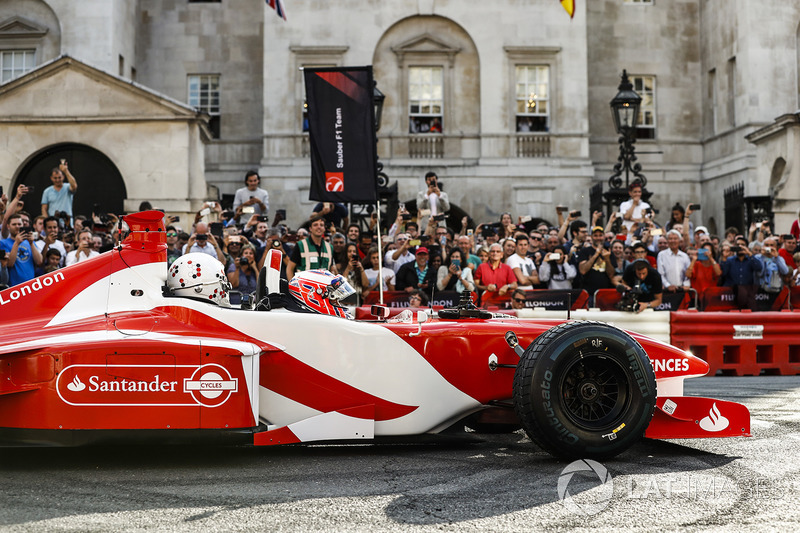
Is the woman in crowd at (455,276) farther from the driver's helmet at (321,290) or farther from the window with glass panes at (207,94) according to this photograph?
the window with glass panes at (207,94)

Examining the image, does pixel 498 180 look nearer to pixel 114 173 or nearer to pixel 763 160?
pixel 763 160

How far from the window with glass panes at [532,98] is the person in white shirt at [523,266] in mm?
14677

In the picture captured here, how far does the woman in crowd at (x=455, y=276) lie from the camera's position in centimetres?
1330

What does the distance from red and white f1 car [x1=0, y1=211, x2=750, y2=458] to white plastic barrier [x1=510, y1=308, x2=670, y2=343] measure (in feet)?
19.5

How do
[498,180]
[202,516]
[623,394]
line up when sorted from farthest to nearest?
[498,180], [623,394], [202,516]

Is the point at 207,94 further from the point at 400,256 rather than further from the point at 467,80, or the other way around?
the point at 400,256

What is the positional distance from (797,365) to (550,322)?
8.01 m

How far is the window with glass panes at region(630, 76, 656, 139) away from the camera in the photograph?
101 ft

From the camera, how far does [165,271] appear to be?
6.85 meters

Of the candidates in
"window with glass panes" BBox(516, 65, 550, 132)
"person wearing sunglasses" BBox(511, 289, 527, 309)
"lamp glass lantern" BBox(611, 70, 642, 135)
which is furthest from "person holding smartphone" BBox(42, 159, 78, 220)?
"window with glass panes" BBox(516, 65, 550, 132)

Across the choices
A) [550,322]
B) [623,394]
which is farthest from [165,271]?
[623,394]

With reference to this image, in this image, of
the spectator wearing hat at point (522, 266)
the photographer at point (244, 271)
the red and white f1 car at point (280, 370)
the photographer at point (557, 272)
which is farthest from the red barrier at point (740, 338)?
the red and white f1 car at point (280, 370)

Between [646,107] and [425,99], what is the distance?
292 inches

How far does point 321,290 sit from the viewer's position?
24.6 ft
